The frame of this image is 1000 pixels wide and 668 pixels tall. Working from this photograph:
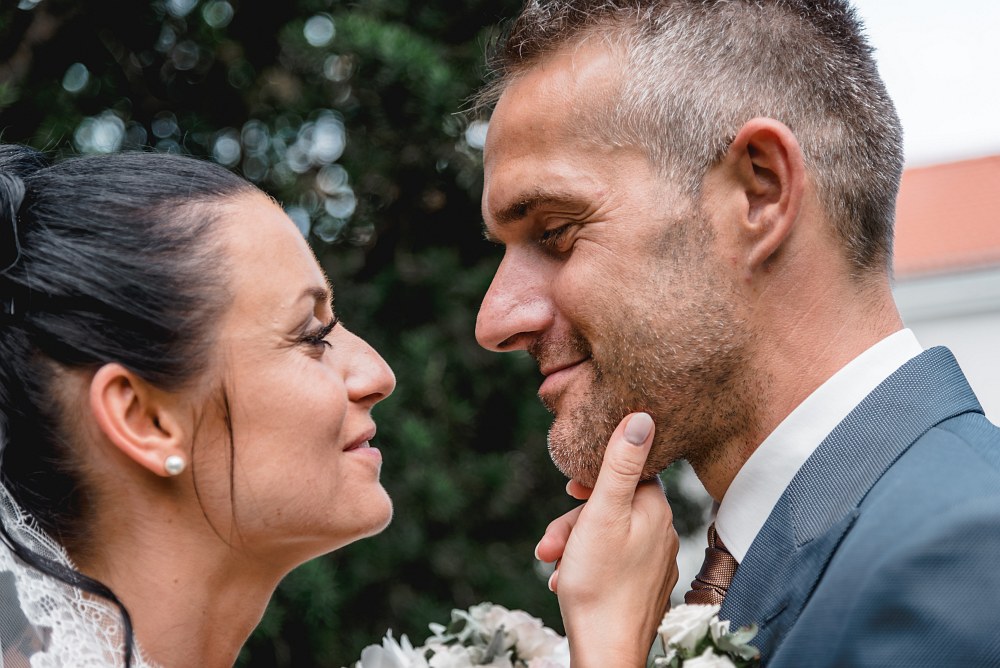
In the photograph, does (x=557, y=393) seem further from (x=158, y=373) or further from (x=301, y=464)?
(x=158, y=373)

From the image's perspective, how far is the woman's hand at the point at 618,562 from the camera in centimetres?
240

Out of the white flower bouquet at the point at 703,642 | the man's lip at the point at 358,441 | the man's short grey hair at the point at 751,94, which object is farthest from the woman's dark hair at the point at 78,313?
the white flower bouquet at the point at 703,642

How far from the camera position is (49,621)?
7.73 feet

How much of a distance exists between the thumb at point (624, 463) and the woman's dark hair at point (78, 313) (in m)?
1.07

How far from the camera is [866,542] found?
6.67 ft

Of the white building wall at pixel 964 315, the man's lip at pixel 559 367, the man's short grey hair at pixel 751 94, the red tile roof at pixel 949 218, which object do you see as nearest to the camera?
the man's short grey hair at pixel 751 94

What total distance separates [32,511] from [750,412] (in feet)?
6.20

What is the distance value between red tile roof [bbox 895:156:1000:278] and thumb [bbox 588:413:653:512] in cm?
1610

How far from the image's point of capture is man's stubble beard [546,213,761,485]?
2648mm

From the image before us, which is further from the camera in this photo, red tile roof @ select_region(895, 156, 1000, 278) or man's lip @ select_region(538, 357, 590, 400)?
red tile roof @ select_region(895, 156, 1000, 278)

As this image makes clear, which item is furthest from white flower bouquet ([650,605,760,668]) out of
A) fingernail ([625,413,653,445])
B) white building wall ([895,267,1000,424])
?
white building wall ([895,267,1000,424])

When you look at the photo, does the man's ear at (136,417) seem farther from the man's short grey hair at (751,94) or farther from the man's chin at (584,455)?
the man's short grey hair at (751,94)

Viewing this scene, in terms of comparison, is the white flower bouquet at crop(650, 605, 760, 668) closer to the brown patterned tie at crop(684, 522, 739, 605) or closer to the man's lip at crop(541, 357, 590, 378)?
the brown patterned tie at crop(684, 522, 739, 605)

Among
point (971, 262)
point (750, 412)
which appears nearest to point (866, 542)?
point (750, 412)
